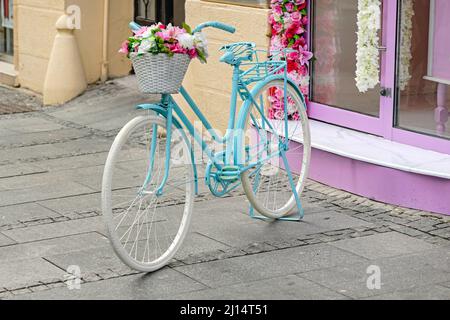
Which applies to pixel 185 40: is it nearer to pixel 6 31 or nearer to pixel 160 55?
pixel 160 55

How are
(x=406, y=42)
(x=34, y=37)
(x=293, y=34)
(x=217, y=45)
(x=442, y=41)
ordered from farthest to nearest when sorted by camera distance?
(x=34, y=37) → (x=217, y=45) → (x=293, y=34) → (x=406, y=42) → (x=442, y=41)

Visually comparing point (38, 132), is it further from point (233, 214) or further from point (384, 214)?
point (384, 214)

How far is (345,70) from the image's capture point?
8125mm

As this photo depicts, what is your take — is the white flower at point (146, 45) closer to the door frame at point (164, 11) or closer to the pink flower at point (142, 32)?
the pink flower at point (142, 32)

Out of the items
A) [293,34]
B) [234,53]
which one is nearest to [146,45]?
[234,53]

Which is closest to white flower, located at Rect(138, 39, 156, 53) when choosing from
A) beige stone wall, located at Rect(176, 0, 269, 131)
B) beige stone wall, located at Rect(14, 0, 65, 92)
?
beige stone wall, located at Rect(176, 0, 269, 131)

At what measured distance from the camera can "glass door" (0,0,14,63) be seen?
12.8 meters

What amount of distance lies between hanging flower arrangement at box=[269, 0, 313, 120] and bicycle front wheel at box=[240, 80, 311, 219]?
2.35ft

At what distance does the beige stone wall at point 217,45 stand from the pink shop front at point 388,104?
0.59 meters

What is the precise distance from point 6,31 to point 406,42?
22.2ft

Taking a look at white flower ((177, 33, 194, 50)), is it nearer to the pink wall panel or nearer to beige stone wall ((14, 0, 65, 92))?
the pink wall panel

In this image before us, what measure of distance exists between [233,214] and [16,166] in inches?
88.6
